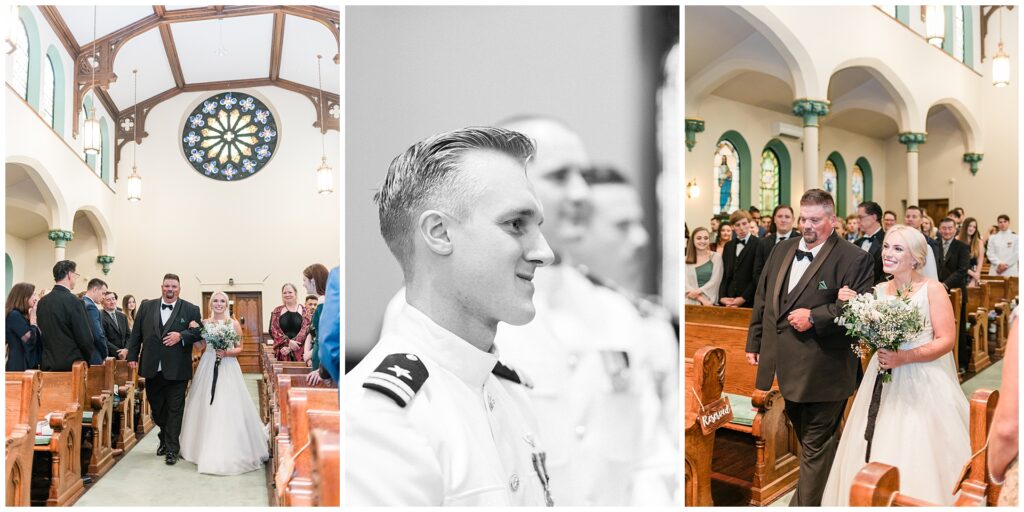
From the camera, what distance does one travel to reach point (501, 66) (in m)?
2.16

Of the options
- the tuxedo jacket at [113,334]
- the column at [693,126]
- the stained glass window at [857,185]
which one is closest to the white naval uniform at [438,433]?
the tuxedo jacket at [113,334]

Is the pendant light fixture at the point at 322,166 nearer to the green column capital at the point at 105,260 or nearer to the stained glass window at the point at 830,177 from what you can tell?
the green column capital at the point at 105,260

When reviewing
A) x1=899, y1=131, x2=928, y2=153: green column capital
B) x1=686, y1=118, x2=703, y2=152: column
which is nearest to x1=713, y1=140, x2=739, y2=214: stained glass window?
x1=686, y1=118, x2=703, y2=152: column

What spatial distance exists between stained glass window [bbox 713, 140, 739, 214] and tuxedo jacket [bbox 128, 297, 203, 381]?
25.3 ft

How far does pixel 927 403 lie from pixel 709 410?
0.83 m

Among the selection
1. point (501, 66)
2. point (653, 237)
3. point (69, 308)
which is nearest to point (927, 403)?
point (653, 237)

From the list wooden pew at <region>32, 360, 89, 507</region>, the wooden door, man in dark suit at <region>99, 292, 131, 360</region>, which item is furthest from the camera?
the wooden door

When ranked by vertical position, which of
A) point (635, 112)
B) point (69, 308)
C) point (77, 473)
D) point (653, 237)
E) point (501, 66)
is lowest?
point (77, 473)

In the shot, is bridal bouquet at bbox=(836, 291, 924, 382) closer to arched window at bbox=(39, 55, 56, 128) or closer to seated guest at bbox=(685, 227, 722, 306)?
seated guest at bbox=(685, 227, 722, 306)

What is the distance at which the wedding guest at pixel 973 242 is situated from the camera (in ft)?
18.6

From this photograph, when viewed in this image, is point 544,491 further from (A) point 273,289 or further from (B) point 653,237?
(A) point 273,289

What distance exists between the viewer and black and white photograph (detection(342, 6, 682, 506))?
202 centimetres

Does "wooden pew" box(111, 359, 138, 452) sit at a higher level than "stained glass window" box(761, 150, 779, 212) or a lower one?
lower

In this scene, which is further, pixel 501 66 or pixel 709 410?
pixel 709 410
